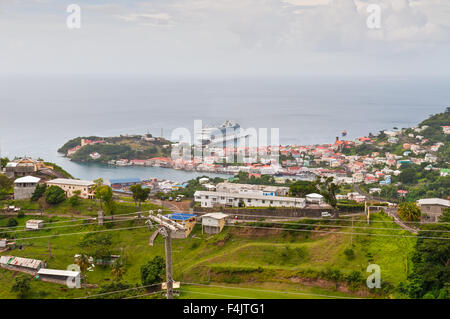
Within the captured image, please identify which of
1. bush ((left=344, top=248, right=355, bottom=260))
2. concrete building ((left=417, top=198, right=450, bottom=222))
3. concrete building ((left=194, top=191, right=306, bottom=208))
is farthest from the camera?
concrete building ((left=194, top=191, right=306, bottom=208))

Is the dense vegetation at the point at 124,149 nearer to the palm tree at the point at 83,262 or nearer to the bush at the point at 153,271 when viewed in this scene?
the palm tree at the point at 83,262

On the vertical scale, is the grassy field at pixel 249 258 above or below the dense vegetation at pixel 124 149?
below

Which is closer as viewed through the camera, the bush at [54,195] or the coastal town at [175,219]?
the coastal town at [175,219]

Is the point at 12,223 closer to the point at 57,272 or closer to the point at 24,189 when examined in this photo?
the point at 24,189

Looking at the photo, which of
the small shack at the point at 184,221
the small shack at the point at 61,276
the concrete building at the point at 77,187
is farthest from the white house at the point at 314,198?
the concrete building at the point at 77,187

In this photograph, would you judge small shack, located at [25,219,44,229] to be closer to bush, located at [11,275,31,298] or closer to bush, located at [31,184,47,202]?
bush, located at [31,184,47,202]

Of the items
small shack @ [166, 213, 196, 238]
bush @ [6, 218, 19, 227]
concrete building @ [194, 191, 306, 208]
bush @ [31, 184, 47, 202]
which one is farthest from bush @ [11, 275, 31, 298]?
concrete building @ [194, 191, 306, 208]

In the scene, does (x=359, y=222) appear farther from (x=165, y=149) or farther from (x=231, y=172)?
(x=165, y=149)

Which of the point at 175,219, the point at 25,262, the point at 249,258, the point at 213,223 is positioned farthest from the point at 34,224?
the point at 249,258
